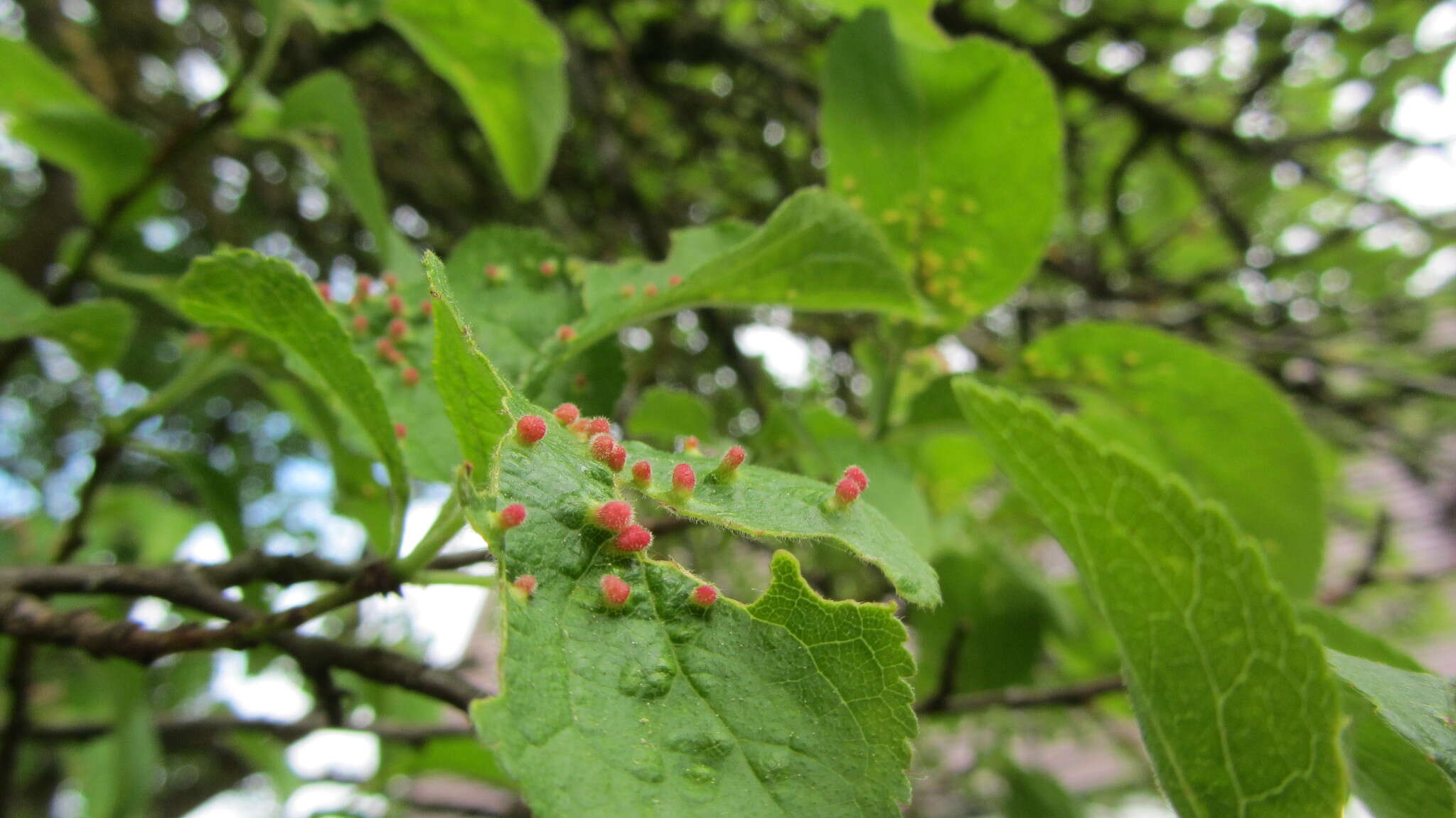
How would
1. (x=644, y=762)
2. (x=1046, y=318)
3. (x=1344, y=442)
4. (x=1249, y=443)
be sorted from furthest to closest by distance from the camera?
1. (x=1344, y=442)
2. (x=1046, y=318)
3. (x=1249, y=443)
4. (x=644, y=762)

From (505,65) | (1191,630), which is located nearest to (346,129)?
(505,65)

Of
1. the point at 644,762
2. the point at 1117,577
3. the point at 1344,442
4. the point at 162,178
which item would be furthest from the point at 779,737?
the point at 1344,442

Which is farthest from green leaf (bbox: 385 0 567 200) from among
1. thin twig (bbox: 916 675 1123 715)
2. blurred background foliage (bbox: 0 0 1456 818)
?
thin twig (bbox: 916 675 1123 715)

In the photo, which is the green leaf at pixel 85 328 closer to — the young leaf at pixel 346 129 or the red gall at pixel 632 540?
the young leaf at pixel 346 129

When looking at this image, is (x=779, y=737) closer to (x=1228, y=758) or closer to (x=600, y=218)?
(x=1228, y=758)

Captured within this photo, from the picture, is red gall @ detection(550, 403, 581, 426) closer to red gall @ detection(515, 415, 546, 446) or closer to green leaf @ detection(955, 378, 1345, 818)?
red gall @ detection(515, 415, 546, 446)
